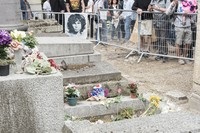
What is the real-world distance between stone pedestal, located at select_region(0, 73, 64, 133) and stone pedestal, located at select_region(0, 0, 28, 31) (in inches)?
159

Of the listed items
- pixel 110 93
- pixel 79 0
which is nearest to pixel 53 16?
pixel 79 0

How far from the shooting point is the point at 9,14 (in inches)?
324

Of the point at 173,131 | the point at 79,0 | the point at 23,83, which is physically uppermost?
the point at 79,0

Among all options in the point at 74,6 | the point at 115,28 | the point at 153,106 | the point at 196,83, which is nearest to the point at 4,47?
the point at 153,106

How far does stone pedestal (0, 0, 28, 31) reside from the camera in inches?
320

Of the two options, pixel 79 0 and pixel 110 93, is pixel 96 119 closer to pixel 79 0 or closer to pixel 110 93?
pixel 110 93

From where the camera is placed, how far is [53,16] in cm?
1409

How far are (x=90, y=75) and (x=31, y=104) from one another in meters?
2.16

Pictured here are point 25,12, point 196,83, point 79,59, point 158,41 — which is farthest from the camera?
point 25,12

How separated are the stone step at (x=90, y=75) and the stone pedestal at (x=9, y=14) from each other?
2142 millimetres

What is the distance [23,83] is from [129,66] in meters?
6.38

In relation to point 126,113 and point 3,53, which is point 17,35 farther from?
point 126,113

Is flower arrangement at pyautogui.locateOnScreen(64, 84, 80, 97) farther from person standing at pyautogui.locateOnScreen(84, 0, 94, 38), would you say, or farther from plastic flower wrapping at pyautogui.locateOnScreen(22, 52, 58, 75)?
person standing at pyautogui.locateOnScreen(84, 0, 94, 38)

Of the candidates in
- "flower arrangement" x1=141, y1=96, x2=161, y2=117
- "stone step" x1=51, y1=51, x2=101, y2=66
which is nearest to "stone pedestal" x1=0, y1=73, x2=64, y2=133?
"flower arrangement" x1=141, y1=96, x2=161, y2=117
